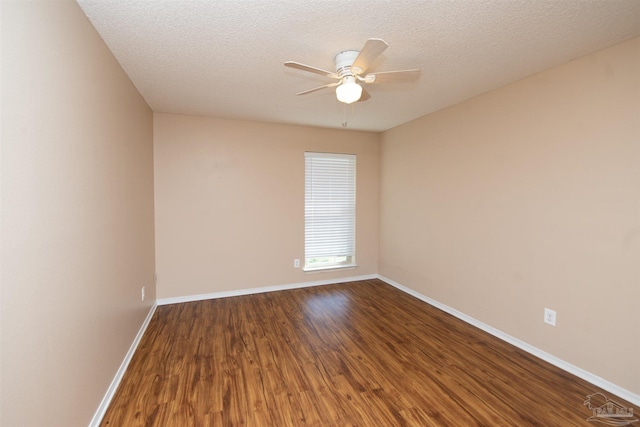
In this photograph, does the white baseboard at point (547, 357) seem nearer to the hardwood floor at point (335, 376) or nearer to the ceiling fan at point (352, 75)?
the hardwood floor at point (335, 376)

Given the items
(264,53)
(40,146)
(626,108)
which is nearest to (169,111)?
(264,53)

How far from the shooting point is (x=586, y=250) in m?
2.10

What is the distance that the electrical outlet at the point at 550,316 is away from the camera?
91.1 inches

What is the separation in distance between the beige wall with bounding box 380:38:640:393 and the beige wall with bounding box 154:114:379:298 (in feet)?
5.92

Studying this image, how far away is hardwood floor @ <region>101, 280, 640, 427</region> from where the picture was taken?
176cm

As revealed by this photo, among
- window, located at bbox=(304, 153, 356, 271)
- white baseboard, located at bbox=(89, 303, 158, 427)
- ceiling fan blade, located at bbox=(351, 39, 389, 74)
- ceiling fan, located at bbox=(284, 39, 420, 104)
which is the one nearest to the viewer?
ceiling fan blade, located at bbox=(351, 39, 389, 74)

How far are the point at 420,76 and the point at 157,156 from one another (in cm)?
312

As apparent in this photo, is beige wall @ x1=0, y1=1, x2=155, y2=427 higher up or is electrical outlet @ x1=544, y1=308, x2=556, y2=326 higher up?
beige wall @ x1=0, y1=1, x2=155, y2=427

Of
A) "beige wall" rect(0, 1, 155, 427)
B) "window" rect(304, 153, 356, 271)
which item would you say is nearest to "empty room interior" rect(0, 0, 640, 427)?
"beige wall" rect(0, 1, 155, 427)

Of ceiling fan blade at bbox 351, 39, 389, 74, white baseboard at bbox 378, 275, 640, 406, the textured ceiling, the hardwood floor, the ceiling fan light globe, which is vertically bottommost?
the hardwood floor


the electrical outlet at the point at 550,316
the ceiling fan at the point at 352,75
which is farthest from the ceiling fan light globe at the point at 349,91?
the electrical outlet at the point at 550,316

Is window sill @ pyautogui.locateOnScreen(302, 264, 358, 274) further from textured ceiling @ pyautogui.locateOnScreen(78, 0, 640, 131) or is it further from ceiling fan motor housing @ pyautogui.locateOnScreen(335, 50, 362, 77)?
ceiling fan motor housing @ pyautogui.locateOnScreen(335, 50, 362, 77)

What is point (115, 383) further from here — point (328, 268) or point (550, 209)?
point (550, 209)

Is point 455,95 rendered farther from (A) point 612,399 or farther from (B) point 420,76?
(A) point 612,399
